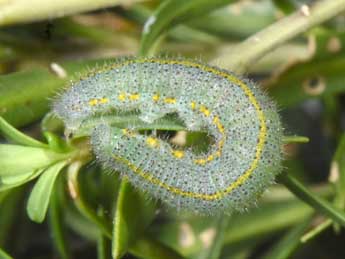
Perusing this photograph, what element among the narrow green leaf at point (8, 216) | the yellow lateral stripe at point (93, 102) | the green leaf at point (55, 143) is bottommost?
the narrow green leaf at point (8, 216)

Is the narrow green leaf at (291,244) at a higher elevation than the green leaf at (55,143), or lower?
lower

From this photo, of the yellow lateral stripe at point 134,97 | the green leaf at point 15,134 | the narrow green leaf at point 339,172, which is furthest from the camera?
the narrow green leaf at point 339,172

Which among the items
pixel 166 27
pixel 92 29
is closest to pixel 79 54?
pixel 92 29

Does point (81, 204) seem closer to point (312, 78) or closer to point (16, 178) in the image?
point (16, 178)

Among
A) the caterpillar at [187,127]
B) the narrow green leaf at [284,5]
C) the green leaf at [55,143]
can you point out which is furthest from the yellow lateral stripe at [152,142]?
the narrow green leaf at [284,5]

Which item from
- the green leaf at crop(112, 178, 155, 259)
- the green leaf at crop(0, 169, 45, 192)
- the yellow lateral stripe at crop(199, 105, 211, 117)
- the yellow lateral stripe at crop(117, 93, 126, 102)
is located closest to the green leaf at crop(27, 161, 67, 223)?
the green leaf at crop(0, 169, 45, 192)

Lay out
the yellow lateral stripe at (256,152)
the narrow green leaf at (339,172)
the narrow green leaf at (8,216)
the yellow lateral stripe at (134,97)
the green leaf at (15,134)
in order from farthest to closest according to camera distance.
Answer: the narrow green leaf at (8,216), the narrow green leaf at (339,172), the yellow lateral stripe at (134,97), the yellow lateral stripe at (256,152), the green leaf at (15,134)

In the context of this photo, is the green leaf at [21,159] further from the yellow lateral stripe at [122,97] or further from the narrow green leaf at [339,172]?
the narrow green leaf at [339,172]

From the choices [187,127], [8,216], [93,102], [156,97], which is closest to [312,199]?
[187,127]
